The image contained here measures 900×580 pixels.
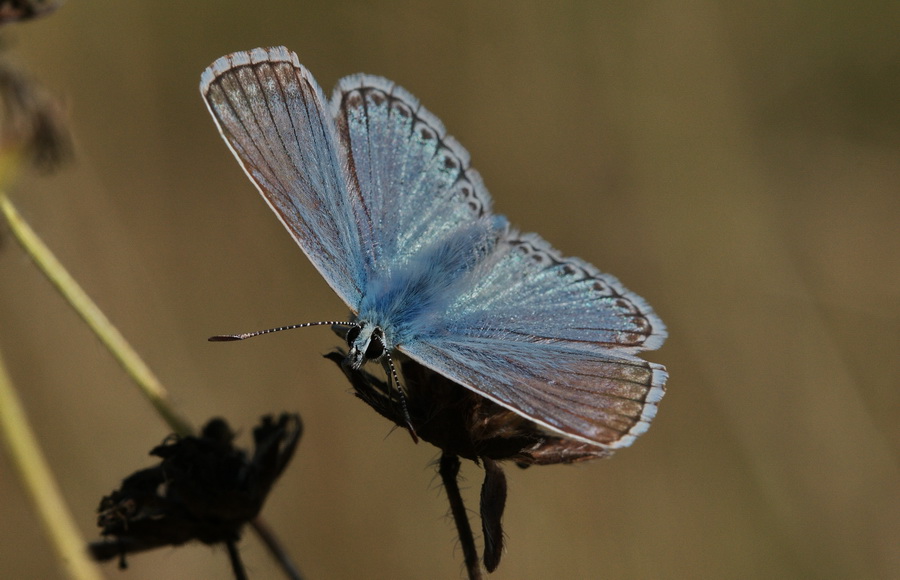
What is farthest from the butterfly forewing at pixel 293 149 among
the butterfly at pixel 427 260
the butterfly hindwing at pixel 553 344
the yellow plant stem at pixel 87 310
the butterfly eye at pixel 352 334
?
the yellow plant stem at pixel 87 310

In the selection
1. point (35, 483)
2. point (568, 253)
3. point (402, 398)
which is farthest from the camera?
point (568, 253)

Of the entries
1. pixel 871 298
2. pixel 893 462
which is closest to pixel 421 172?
pixel 893 462

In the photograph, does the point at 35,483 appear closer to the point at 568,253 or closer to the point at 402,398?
the point at 402,398

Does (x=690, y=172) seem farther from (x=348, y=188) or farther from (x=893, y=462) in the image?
(x=348, y=188)

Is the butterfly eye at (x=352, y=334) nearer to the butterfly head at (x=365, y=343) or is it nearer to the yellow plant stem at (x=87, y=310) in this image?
the butterfly head at (x=365, y=343)

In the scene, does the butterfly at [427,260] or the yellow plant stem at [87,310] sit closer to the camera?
the yellow plant stem at [87,310]

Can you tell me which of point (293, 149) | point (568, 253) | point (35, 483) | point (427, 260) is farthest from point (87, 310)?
point (568, 253)
